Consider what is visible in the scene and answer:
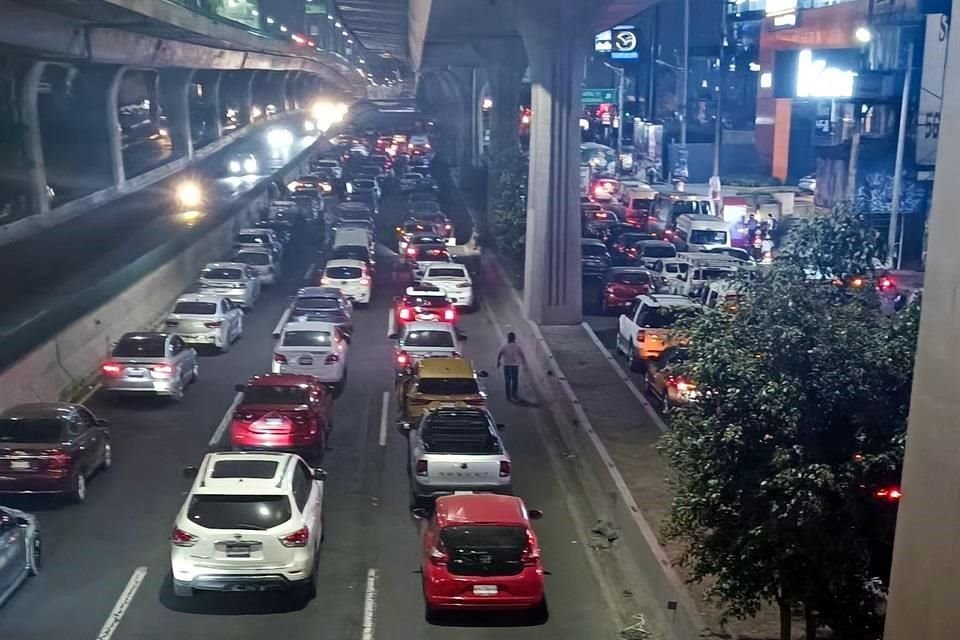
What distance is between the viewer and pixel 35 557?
14.3 m

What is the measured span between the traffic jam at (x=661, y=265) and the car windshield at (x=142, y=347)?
955 centimetres

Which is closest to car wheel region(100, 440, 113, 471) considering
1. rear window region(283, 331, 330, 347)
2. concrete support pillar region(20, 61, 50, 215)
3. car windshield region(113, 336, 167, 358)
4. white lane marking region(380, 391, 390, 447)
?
car windshield region(113, 336, 167, 358)

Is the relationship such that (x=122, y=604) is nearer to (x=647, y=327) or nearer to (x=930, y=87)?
(x=647, y=327)

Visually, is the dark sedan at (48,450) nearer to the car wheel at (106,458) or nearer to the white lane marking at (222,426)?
the car wheel at (106,458)

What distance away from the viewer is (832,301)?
35.9ft

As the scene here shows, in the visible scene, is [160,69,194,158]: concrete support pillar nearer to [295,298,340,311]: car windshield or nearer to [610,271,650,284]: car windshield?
[610,271,650,284]: car windshield

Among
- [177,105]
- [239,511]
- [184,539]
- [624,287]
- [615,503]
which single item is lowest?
[624,287]

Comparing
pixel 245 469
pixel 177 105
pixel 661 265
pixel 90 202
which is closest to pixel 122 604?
pixel 245 469

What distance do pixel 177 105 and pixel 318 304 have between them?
45387mm

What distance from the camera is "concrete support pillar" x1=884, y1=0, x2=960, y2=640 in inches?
275

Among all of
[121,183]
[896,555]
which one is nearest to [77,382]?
[896,555]

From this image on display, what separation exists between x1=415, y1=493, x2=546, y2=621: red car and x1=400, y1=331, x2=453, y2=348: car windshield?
40.3ft

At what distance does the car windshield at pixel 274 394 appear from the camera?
784 inches

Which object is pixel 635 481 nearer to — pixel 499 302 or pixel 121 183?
pixel 499 302
